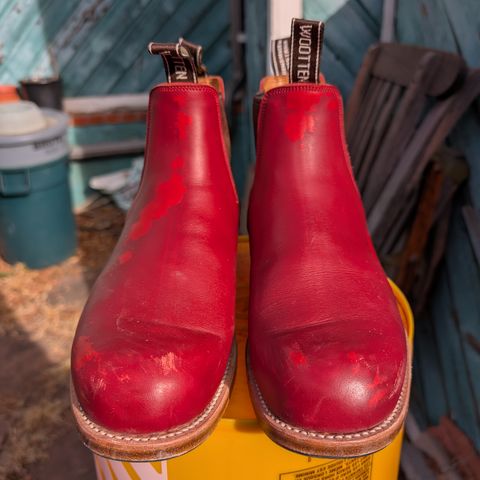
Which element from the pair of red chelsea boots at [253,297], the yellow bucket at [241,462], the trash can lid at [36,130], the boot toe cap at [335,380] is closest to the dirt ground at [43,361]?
the trash can lid at [36,130]

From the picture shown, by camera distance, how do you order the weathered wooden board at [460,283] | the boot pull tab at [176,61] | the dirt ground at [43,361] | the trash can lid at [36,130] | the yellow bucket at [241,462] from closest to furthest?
the yellow bucket at [241,462], the boot pull tab at [176,61], the weathered wooden board at [460,283], the dirt ground at [43,361], the trash can lid at [36,130]

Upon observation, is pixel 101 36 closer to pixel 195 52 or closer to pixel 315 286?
pixel 195 52

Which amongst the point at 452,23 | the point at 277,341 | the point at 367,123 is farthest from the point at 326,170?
the point at 367,123

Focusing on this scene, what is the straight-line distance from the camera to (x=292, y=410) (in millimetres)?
746

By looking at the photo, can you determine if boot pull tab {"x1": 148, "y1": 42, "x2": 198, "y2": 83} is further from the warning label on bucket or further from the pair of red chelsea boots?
the warning label on bucket

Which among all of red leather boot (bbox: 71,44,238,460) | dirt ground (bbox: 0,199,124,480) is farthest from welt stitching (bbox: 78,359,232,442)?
dirt ground (bbox: 0,199,124,480)

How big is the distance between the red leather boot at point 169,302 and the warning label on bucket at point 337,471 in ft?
0.77

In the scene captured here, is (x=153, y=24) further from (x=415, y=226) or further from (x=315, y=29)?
(x=315, y=29)

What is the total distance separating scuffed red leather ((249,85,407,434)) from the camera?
0.74 meters

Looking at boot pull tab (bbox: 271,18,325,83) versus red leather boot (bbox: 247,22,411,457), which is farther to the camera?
boot pull tab (bbox: 271,18,325,83)

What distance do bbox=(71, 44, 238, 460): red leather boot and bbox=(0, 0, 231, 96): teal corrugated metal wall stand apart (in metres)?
2.97

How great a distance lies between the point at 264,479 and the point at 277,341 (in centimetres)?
32

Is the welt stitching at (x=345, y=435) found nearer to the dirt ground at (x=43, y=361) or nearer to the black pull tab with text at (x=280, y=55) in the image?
the black pull tab with text at (x=280, y=55)

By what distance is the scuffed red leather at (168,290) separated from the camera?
741 millimetres
